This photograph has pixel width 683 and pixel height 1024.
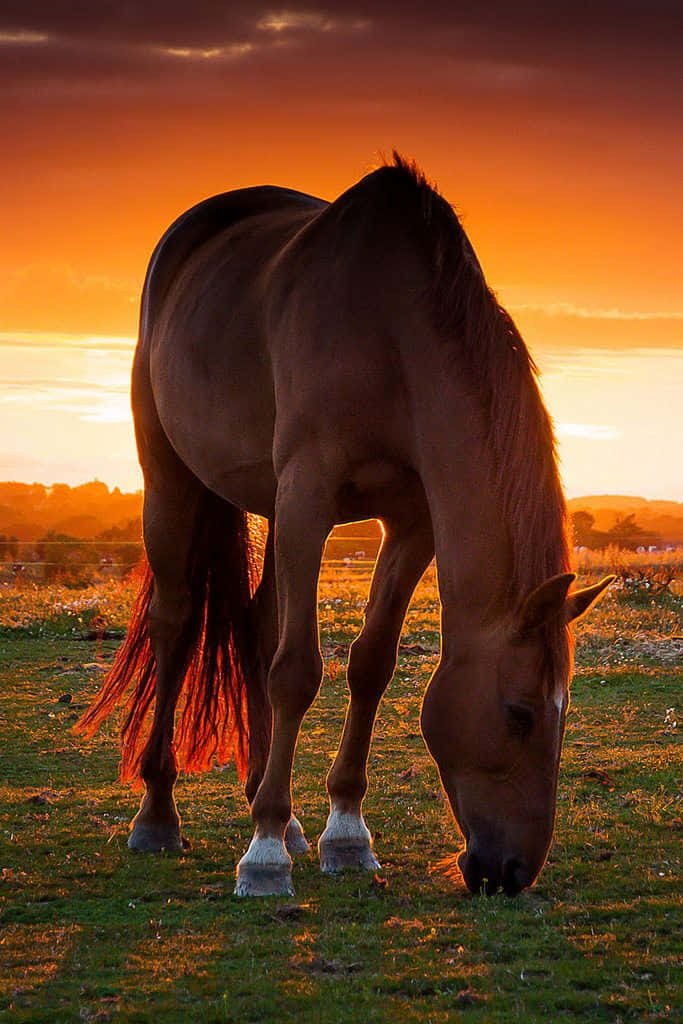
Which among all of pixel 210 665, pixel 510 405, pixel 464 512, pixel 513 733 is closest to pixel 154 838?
pixel 210 665

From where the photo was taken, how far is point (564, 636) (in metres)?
4.33

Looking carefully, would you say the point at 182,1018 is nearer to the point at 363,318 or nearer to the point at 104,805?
the point at 363,318

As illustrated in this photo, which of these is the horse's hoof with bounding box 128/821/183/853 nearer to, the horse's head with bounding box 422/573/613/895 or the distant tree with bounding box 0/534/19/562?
the horse's head with bounding box 422/573/613/895

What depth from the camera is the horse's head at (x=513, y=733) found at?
14.1 feet

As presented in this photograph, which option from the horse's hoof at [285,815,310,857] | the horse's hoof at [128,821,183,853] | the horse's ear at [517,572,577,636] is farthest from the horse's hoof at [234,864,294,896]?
the horse's ear at [517,572,577,636]

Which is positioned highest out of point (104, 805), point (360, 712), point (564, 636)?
point (564, 636)

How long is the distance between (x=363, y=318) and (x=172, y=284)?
2386 mm

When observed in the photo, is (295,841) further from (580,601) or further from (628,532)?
(628,532)

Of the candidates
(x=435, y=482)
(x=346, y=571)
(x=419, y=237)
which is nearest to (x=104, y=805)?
(x=435, y=482)

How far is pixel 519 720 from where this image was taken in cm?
434

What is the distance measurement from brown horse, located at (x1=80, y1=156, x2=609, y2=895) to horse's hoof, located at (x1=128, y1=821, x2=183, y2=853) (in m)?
0.02

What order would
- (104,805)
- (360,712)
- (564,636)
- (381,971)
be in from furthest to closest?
(104,805) < (360,712) < (564,636) < (381,971)

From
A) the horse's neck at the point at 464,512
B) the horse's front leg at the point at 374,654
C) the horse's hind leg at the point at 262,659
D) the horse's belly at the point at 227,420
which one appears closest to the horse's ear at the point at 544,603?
the horse's neck at the point at 464,512

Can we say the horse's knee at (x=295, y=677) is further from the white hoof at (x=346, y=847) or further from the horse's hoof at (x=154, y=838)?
the horse's hoof at (x=154, y=838)
